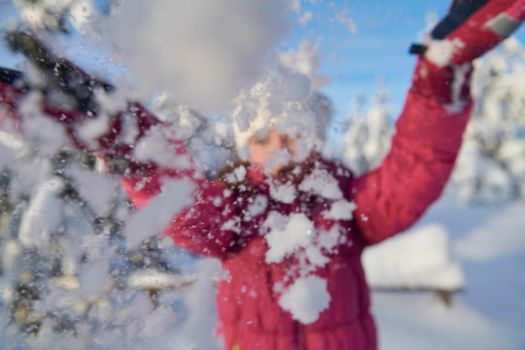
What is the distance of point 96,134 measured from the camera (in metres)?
0.71

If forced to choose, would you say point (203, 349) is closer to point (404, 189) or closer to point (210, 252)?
point (210, 252)

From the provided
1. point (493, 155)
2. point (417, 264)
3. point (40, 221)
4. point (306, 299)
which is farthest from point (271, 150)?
point (493, 155)

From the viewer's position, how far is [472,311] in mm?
4242

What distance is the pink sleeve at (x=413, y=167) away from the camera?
844 mm

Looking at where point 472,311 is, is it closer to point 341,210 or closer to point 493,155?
point 341,210

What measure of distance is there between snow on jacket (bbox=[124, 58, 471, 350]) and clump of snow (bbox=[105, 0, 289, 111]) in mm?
205

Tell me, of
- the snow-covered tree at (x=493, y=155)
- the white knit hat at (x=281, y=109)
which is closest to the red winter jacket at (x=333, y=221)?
the white knit hat at (x=281, y=109)

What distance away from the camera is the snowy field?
3.65m

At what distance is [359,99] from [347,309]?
52 cm

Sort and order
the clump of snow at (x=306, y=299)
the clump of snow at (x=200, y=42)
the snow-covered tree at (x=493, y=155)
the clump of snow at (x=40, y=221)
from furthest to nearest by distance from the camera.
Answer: the snow-covered tree at (x=493, y=155) → the clump of snow at (x=306, y=299) → the clump of snow at (x=40, y=221) → the clump of snow at (x=200, y=42)

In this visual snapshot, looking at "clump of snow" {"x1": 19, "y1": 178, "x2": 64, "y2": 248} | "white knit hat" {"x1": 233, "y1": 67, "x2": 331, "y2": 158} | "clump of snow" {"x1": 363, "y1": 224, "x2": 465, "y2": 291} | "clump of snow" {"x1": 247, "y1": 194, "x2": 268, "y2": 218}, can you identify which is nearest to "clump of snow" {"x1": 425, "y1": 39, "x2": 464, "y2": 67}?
"white knit hat" {"x1": 233, "y1": 67, "x2": 331, "y2": 158}

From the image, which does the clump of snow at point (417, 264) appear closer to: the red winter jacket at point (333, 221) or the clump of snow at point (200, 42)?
the red winter jacket at point (333, 221)

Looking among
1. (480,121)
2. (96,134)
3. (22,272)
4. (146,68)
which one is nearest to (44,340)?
(22,272)

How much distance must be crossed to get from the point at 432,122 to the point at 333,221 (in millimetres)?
330
